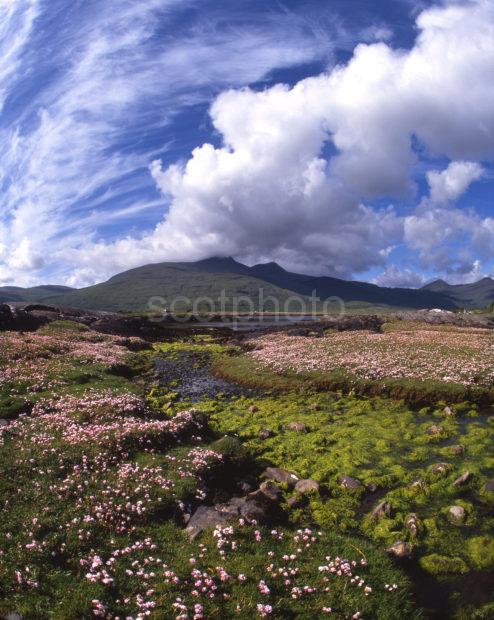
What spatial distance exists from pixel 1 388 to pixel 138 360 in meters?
20.6

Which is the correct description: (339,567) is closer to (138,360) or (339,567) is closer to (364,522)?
(364,522)

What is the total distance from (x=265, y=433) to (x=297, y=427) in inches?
70.0

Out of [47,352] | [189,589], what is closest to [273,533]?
[189,589]

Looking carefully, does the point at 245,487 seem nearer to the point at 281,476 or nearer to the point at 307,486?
the point at 281,476

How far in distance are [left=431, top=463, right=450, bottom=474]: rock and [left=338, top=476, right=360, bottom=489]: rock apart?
302cm

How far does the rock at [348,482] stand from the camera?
14.2m

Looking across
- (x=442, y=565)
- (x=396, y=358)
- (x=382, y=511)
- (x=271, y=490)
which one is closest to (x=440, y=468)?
(x=382, y=511)

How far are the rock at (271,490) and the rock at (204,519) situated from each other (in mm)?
2050

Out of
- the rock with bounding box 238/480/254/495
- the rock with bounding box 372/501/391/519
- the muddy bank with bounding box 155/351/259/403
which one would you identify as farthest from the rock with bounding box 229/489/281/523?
the muddy bank with bounding box 155/351/259/403

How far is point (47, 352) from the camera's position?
34.8m

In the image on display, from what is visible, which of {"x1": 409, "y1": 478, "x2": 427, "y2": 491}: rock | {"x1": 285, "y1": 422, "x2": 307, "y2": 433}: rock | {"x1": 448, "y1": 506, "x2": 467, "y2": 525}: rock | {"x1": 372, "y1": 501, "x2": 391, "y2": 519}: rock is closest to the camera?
{"x1": 448, "y1": 506, "x2": 467, "y2": 525}: rock

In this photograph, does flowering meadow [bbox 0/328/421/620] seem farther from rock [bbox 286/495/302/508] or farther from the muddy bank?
the muddy bank

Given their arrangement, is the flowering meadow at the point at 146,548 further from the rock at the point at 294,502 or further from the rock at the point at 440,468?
the rock at the point at 440,468

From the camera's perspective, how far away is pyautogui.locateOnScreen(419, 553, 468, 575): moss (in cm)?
1012
